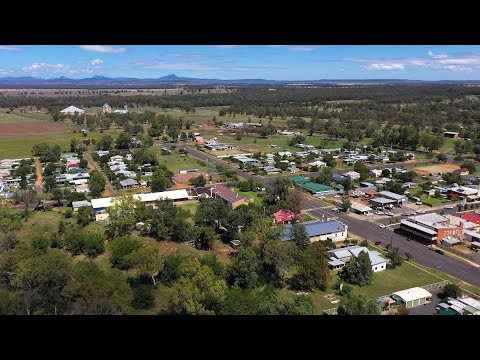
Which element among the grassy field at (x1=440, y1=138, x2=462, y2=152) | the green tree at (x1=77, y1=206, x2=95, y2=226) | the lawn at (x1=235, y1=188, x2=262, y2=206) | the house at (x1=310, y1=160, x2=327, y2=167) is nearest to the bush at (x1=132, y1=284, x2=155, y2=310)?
the green tree at (x1=77, y1=206, x2=95, y2=226)

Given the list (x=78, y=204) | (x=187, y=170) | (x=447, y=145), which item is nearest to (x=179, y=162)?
(x=187, y=170)

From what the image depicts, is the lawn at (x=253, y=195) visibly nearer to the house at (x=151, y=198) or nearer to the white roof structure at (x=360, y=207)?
the house at (x=151, y=198)

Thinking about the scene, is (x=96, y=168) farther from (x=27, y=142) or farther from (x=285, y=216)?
(x=285, y=216)

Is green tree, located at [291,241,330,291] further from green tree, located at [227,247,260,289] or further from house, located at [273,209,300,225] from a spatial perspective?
house, located at [273,209,300,225]

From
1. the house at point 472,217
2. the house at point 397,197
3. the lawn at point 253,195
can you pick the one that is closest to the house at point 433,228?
the house at point 472,217
